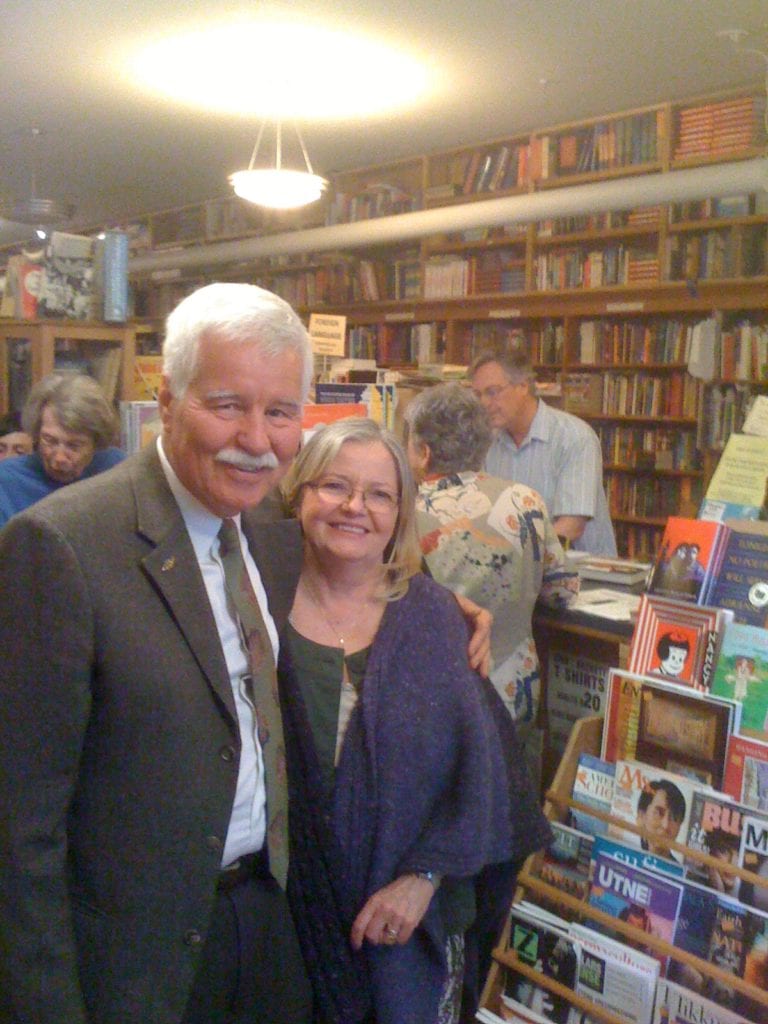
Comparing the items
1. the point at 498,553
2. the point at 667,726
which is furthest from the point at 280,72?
the point at 667,726

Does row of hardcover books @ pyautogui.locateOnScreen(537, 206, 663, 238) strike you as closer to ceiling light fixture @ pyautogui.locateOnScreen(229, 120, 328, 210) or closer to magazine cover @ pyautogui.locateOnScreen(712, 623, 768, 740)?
ceiling light fixture @ pyautogui.locateOnScreen(229, 120, 328, 210)

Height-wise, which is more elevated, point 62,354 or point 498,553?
point 62,354

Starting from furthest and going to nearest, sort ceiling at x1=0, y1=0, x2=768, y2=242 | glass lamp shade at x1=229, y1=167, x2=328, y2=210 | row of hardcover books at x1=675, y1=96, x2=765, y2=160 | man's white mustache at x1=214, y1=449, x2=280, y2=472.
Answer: row of hardcover books at x1=675, y1=96, x2=765, y2=160 → glass lamp shade at x1=229, y1=167, x2=328, y2=210 → ceiling at x1=0, y1=0, x2=768, y2=242 → man's white mustache at x1=214, y1=449, x2=280, y2=472

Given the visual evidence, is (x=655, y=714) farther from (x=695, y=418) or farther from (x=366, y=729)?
(x=695, y=418)

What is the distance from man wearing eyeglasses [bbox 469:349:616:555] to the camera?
3.63 metres

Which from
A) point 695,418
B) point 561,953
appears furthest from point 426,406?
point 695,418

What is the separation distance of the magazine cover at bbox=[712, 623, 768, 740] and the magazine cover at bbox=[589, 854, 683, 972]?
33 cm

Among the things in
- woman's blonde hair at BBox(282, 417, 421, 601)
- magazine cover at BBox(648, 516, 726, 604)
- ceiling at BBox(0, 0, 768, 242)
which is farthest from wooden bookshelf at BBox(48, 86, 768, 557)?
woman's blonde hair at BBox(282, 417, 421, 601)

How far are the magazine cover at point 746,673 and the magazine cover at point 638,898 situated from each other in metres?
0.33

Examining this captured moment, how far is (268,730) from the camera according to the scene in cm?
123

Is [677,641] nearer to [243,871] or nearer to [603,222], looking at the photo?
[243,871]

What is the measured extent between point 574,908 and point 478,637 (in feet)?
2.03

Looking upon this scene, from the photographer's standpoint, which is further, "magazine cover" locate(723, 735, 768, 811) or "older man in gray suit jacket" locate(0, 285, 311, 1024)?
"magazine cover" locate(723, 735, 768, 811)

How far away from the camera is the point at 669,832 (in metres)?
1.76
